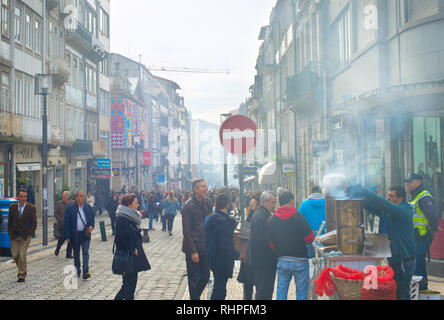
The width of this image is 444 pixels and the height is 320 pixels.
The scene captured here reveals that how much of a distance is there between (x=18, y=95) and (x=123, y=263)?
21.4 meters

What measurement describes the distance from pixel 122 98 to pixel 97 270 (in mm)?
46260

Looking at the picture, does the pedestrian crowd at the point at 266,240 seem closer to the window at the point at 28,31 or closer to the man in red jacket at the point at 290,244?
the man in red jacket at the point at 290,244

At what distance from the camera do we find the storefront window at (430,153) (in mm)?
11562

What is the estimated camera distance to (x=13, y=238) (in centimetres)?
1098

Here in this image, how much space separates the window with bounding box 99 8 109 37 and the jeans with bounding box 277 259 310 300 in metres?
41.7

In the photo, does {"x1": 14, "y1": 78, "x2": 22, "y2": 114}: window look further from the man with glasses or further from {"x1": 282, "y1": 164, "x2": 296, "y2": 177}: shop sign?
the man with glasses

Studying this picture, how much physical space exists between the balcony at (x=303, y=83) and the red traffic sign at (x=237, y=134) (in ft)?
43.6

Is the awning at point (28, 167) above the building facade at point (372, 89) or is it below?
below

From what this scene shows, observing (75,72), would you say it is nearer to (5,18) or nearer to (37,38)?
(37,38)

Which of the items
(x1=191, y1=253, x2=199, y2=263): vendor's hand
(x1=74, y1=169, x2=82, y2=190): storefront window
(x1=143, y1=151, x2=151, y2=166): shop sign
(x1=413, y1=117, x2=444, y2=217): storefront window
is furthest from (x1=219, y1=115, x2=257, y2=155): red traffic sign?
(x1=143, y1=151, x2=151, y2=166): shop sign

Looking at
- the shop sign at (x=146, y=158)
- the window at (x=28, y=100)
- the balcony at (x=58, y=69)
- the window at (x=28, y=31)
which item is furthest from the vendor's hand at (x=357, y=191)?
the shop sign at (x=146, y=158)

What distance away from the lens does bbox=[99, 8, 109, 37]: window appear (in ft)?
151
